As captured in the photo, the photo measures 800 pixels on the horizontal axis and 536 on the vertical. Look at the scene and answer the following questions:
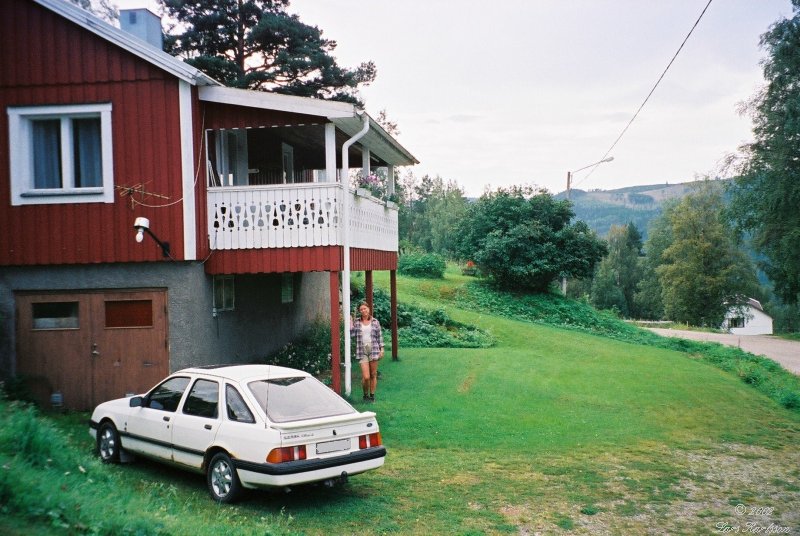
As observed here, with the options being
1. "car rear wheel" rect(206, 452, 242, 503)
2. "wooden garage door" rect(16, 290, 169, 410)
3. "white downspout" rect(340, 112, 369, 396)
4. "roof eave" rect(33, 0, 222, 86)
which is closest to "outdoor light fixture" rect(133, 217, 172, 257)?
"wooden garage door" rect(16, 290, 169, 410)

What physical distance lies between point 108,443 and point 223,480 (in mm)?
2694

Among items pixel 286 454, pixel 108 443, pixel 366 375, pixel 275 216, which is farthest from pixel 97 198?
pixel 286 454

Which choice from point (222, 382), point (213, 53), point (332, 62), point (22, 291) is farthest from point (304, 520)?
point (213, 53)

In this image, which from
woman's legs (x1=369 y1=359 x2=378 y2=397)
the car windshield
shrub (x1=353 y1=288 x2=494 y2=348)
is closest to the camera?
the car windshield

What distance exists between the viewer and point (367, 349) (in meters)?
13.3

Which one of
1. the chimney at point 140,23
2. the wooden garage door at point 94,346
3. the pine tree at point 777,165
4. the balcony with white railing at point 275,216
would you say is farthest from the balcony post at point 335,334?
the pine tree at point 777,165

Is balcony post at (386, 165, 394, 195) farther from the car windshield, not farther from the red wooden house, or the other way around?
the car windshield

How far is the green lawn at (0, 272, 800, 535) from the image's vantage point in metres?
7.01

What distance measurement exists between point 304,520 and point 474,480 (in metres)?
2.63

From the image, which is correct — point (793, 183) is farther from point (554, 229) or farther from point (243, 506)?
point (243, 506)

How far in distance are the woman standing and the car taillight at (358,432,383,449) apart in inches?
203

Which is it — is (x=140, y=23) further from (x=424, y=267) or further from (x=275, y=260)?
(x=424, y=267)

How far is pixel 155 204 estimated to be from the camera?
41.8ft

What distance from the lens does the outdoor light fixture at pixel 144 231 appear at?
11805 millimetres
